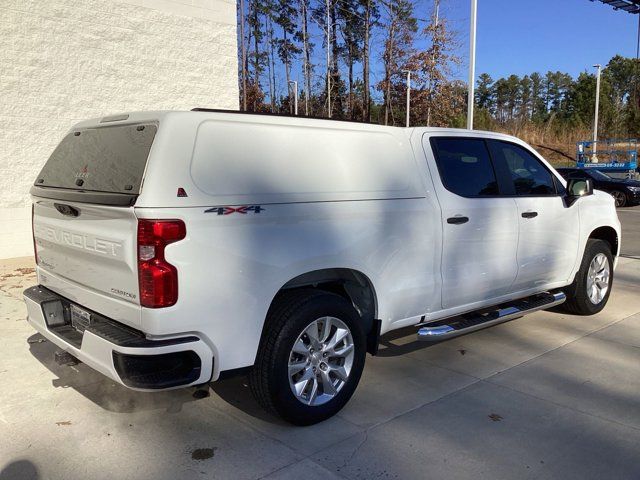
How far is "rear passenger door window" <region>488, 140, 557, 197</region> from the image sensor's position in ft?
16.5

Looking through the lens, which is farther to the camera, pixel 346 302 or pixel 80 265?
pixel 346 302

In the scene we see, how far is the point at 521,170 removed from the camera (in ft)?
17.2

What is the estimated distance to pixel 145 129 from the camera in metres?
3.25

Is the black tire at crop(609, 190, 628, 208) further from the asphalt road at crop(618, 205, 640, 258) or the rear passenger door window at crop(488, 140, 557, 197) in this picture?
the rear passenger door window at crop(488, 140, 557, 197)

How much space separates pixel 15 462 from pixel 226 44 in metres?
9.99

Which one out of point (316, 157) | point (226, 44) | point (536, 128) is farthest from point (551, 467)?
point (536, 128)

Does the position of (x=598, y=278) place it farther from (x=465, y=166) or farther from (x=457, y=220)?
(x=457, y=220)

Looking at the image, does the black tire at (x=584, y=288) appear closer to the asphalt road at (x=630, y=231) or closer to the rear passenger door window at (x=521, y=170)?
the rear passenger door window at (x=521, y=170)

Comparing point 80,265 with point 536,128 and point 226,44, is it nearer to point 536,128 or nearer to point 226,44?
point 226,44

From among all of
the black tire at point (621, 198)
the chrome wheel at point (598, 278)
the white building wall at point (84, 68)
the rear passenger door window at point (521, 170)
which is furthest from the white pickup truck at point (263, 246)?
the black tire at point (621, 198)

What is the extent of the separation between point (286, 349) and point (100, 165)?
5.23 feet

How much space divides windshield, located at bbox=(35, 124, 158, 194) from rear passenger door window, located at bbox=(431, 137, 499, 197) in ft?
7.56

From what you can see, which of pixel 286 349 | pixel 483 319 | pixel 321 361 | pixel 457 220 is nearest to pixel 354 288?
pixel 321 361

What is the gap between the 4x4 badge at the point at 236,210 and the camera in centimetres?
311
